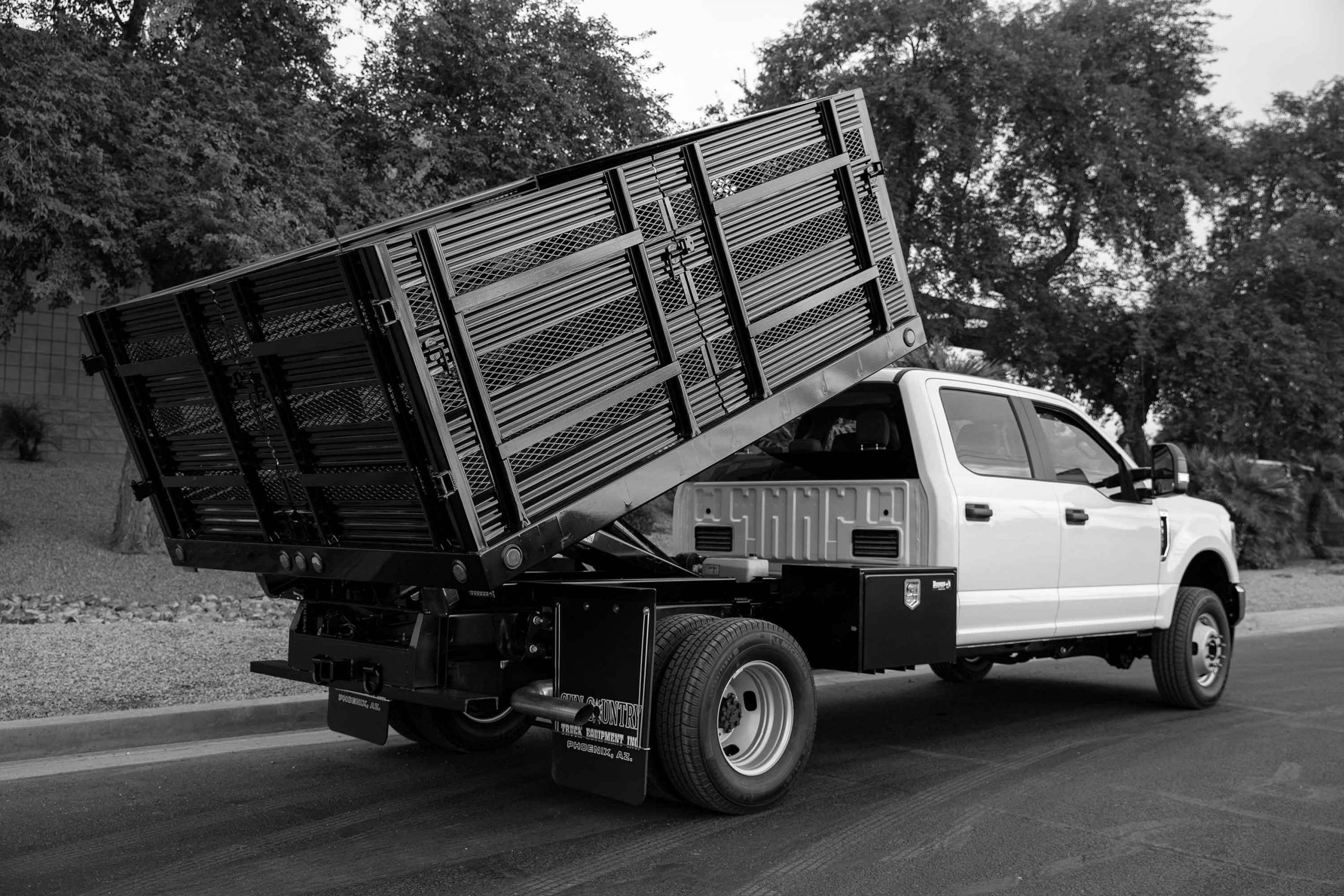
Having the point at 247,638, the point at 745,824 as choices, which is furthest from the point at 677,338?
the point at 247,638

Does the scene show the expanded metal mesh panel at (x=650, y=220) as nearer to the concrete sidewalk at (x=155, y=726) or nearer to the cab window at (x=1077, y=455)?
the cab window at (x=1077, y=455)

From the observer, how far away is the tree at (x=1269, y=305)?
2084 centimetres

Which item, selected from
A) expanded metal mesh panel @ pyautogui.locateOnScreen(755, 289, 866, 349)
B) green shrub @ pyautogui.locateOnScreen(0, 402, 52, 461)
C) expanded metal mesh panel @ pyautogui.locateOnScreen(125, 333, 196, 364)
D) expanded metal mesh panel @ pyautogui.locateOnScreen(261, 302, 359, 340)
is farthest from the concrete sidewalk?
green shrub @ pyautogui.locateOnScreen(0, 402, 52, 461)

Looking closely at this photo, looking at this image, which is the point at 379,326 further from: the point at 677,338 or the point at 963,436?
the point at 963,436

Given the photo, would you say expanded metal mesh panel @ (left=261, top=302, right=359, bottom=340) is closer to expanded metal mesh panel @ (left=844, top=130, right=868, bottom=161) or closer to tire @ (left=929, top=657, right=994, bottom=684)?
expanded metal mesh panel @ (left=844, top=130, right=868, bottom=161)

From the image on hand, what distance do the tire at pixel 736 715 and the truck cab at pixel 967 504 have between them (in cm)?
102

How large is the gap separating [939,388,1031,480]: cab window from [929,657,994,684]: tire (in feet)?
8.42

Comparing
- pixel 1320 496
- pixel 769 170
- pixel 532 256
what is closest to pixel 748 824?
pixel 532 256

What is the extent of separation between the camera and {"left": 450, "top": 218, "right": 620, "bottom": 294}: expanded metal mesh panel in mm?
4430

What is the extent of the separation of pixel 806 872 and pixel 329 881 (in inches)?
69.6

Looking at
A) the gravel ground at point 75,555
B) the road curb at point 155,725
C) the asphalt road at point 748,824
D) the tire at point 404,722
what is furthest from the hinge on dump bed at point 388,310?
the gravel ground at point 75,555

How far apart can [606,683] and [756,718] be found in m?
0.87

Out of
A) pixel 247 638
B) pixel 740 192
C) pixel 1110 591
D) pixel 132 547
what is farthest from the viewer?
pixel 132 547

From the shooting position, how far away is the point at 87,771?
603 centimetres
